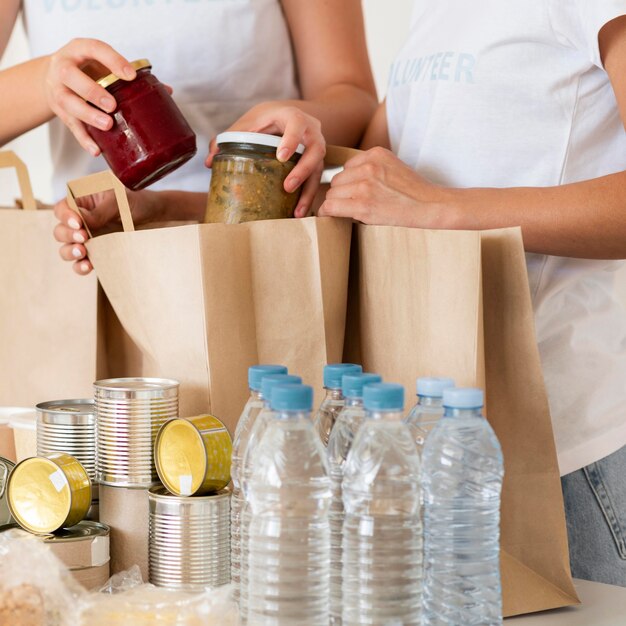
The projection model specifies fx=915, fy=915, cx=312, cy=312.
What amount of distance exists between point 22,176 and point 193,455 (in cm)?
60

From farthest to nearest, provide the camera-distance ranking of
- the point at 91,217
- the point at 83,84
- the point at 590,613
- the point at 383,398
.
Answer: the point at 91,217 → the point at 83,84 → the point at 590,613 → the point at 383,398

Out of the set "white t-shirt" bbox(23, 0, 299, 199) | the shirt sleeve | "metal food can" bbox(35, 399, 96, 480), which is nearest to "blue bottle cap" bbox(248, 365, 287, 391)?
"metal food can" bbox(35, 399, 96, 480)

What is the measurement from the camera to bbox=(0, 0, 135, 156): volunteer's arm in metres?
1.04

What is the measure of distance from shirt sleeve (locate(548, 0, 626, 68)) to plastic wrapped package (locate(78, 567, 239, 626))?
67 centimetres

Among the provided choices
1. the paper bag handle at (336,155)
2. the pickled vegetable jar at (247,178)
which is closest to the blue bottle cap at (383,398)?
the pickled vegetable jar at (247,178)

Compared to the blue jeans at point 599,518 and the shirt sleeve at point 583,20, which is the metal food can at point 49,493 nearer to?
the blue jeans at point 599,518

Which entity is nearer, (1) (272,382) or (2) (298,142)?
(1) (272,382)

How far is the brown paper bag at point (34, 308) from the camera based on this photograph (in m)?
1.23

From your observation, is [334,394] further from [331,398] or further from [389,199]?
[389,199]

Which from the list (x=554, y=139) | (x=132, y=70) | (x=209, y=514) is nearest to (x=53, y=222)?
(x=132, y=70)

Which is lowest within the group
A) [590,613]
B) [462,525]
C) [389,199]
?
[590,613]

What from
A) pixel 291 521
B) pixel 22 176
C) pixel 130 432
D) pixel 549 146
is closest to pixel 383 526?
pixel 291 521

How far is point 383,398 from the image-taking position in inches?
28.7

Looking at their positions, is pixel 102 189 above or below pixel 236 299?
above
